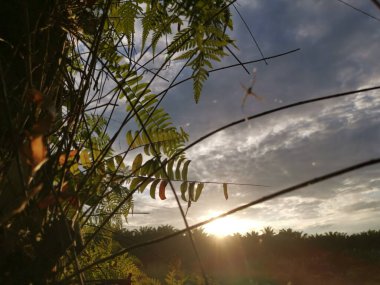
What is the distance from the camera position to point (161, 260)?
19.5 ft

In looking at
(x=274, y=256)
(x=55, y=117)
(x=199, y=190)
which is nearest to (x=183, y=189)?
(x=199, y=190)

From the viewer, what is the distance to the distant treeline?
560cm

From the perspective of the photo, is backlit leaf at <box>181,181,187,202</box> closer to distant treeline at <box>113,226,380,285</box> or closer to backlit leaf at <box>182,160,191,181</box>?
backlit leaf at <box>182,160,191,181</box>

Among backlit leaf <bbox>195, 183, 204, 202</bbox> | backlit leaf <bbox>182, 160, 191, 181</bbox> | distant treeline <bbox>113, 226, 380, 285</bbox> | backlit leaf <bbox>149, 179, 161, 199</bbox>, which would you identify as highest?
backlit leaf <bbox>182, 160, 191, 181</bbox>

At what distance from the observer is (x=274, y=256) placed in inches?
256

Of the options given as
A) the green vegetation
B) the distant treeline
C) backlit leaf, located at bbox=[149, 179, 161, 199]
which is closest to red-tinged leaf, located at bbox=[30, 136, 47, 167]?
the green vegetation

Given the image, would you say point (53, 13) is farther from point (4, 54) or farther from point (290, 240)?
point (290, 240)

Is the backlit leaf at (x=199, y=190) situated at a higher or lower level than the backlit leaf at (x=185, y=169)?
lower

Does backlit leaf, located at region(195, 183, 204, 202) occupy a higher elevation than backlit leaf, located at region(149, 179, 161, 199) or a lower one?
lower

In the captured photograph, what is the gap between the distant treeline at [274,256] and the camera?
560 cm

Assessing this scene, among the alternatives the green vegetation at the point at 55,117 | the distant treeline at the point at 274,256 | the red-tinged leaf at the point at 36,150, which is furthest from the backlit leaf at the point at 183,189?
the distant treeline at the point at 274,256

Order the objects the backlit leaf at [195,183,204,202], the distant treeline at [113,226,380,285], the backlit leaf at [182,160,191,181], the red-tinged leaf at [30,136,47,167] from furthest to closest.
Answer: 1. the distant treeline at [113,226,380,285]
2. the backlit leaf at [182,160,191,181]
3. the backlit leaf at [195,183,204,202]
4. the red-tinged leaf at [30,136,47,167]

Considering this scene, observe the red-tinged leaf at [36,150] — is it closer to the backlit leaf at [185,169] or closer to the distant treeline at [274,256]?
the backlit leaf at [185,169]

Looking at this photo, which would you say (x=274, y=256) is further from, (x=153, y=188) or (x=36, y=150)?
(x=36, y=150)
